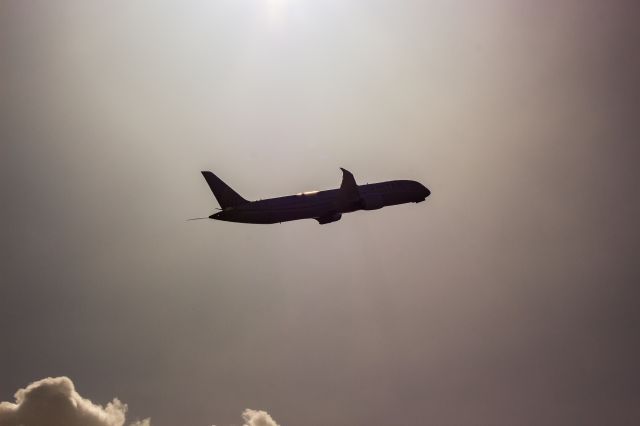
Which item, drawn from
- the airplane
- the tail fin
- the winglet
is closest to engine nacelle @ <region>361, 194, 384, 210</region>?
the airplane

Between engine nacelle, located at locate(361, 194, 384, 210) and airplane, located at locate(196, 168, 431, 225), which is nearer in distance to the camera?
airplane, located at locate(196, 168, 431, 225)

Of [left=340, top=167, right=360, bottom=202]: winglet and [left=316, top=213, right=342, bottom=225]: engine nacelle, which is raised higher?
[left=340, top=167, right=360, bottom=202]: winglet

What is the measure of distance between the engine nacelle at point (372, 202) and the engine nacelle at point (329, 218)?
512 centimetres

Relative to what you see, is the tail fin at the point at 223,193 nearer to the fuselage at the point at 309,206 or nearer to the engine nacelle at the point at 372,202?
the fuselage at the point at 309,206

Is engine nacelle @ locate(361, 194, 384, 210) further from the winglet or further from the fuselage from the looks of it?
the winglet

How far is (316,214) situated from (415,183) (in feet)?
96.4

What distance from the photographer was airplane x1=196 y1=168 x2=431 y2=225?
94625 millimetres

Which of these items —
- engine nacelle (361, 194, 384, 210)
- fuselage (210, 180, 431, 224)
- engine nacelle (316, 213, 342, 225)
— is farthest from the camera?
engine nacelle (361, 194, 384, 210)

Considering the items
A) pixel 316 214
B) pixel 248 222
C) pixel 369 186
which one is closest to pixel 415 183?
pixel 369 186

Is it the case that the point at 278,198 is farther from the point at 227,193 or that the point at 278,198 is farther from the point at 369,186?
the point at 369,186

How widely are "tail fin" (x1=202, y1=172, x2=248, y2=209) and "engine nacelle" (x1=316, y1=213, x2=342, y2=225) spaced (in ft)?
41.8

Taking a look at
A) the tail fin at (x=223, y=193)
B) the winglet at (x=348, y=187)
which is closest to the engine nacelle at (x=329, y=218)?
the winglet at (x=348, y=187)

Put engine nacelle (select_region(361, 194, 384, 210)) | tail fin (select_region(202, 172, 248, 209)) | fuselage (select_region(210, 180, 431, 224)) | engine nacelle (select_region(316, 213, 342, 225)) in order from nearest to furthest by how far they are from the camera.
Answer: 1. fuselage (select_region(210, 180, 431, 224))
2. tail fin (select_region(202, 172, 248, 209))
3. engine nacelle (select_region(316, 213, 342, 225))
4. engine nacelle (select_region(361, 194, 384, 210))

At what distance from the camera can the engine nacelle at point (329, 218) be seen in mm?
100625
